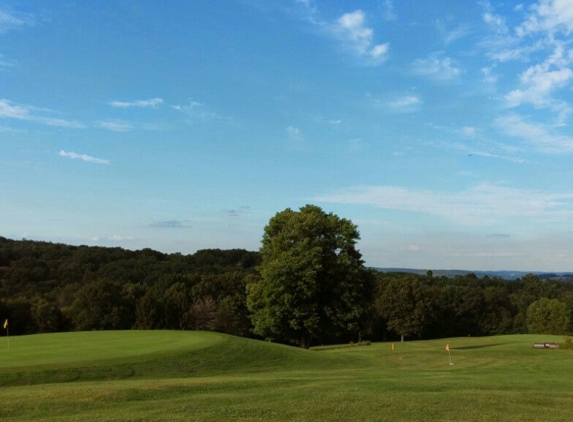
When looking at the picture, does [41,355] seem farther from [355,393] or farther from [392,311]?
[392,311]

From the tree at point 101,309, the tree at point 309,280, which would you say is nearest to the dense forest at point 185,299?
the tree at point 101,309

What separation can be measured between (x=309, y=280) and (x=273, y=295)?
3.13 metres

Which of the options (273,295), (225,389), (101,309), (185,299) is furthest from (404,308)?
(225,389)

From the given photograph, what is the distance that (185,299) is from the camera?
230 ft

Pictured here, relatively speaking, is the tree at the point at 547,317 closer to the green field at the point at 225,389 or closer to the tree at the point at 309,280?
the tree at the point at 309,280

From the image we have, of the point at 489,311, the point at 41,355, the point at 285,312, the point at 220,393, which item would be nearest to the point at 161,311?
the point at 285,312

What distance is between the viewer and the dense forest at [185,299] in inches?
2483

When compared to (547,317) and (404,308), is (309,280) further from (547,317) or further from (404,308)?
(547,317)

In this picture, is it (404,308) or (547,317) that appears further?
(547,317)

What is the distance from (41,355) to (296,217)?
23.1 metres

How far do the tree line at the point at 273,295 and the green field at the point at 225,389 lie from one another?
44.7 feet

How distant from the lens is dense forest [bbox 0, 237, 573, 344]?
2483 inches

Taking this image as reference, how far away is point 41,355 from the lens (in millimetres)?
20938

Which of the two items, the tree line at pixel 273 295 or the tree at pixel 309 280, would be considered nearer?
the tree at pixel 309 280
